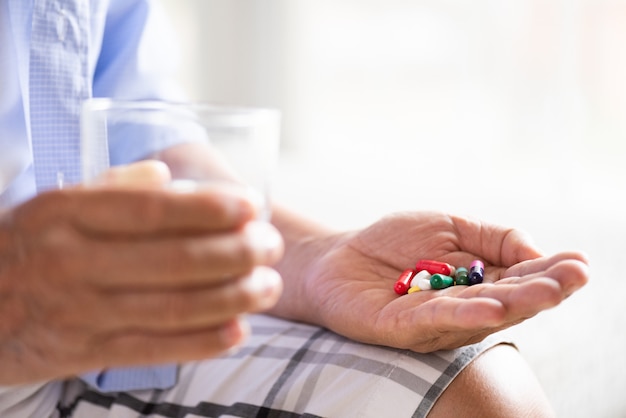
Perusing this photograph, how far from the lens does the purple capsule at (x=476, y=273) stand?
2.67 feet

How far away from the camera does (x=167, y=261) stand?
47 centimetres

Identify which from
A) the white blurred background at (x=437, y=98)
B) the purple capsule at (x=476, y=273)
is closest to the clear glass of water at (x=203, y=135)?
the purple capsule at (x=476, y=273)

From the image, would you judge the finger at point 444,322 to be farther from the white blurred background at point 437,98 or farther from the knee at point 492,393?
the white blurred background at point 437,98

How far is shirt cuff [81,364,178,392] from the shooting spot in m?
0.89

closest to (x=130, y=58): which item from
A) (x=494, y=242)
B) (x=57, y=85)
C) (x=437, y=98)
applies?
(x=57, y=85)

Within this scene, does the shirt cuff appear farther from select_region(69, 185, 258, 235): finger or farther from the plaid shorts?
select_region(69, 185, 258, 235): finger

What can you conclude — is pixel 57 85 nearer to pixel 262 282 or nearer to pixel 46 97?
pixel 46 97

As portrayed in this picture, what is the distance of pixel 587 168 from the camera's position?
327cm

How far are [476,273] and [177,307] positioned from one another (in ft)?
1.37

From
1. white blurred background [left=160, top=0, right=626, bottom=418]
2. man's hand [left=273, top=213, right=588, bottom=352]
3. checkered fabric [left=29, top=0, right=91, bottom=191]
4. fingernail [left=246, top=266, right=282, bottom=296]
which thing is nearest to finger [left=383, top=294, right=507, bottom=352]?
man's hand [left=273, top=213, right=588, bottom=352]

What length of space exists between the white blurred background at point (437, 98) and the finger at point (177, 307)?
1.19m

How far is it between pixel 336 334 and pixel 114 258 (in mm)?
459

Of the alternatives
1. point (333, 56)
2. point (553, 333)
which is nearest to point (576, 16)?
point (333, 56)

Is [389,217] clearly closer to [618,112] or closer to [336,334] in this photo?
[336,334]
